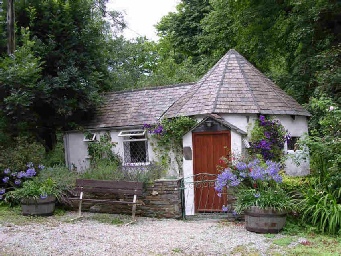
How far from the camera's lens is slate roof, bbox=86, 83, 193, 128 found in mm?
13977

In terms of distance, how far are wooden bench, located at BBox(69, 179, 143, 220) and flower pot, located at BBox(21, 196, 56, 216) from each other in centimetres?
76

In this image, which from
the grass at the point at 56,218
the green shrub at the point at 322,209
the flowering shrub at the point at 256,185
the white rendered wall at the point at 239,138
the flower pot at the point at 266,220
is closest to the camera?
the green shrub at the point at 322,209

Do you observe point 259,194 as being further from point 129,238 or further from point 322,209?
point 129,238

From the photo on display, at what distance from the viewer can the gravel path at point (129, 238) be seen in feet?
22.1

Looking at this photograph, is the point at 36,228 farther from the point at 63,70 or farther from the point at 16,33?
the point at 16,33

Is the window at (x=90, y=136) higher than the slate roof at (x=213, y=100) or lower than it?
lower

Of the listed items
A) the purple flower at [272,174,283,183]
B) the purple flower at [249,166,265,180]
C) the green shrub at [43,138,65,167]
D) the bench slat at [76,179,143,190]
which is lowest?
the bench slat at [76,179,143,190]

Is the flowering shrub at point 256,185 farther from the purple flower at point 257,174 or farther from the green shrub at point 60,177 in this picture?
the green shrub at point 60,177

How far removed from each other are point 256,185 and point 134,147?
653 cm

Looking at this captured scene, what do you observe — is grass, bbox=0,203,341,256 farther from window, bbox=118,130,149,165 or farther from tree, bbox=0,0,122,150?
tree, bbox=0,0,122,150

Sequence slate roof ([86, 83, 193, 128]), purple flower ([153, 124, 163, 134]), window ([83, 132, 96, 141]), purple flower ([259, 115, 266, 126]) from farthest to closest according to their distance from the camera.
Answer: window ([83, 132, 96, 141]) → slate roof ([86, 83, 193, 128]) → purple flower ([153, 124, 163, 134]) → purple flower ([259, 115, 266, 126])

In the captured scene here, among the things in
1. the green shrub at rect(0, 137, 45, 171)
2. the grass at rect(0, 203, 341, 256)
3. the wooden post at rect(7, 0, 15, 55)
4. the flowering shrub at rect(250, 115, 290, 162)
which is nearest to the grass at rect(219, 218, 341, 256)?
the grass at rect(0, 203, 341, 256)

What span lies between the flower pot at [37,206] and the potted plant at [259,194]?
457cm

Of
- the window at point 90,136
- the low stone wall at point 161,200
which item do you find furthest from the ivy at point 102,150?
the low stone wall at point 161,200
